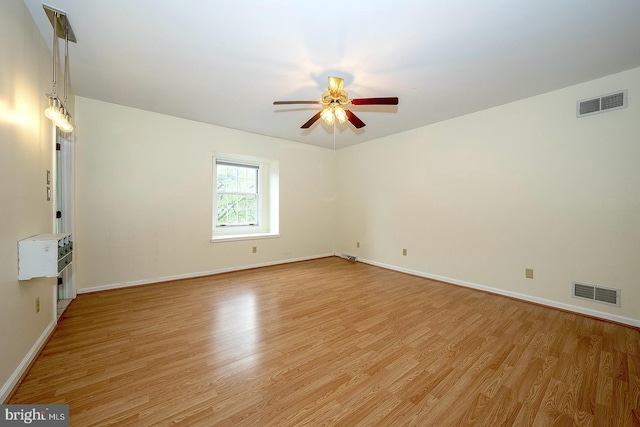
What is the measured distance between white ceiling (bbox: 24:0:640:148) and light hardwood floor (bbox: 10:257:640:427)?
8.47 ft

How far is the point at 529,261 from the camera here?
9.93 feet

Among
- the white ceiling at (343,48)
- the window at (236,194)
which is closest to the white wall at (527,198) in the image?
the white ceiling at (343,48)

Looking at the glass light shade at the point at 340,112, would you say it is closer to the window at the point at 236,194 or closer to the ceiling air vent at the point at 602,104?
the ceiling air vent at the point at 602,104

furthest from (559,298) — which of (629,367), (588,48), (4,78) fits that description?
(4,78)

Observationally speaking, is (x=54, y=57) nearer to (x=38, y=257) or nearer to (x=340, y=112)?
(x=38, y=257)

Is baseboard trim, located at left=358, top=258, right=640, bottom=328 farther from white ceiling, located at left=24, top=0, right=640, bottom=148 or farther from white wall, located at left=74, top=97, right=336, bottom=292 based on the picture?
white wall, located at left=74, top=97, right=336, bottom=292

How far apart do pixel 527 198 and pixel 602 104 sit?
1.14m

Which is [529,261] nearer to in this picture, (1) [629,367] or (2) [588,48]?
(1) [629,367]

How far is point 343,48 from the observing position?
2096mm

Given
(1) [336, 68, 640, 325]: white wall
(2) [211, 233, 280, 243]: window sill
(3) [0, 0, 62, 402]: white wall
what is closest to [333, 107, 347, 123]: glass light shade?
(1) [336, 68, 640, 325]: white wall

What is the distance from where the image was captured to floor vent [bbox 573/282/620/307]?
2494 millimetres

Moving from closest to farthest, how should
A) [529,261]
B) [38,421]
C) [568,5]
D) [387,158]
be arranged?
[38,421] → [568,5] → [529,261] → [387,158]

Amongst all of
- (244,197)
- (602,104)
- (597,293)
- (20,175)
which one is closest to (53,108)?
(20,175)

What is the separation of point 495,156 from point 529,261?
1.44m
